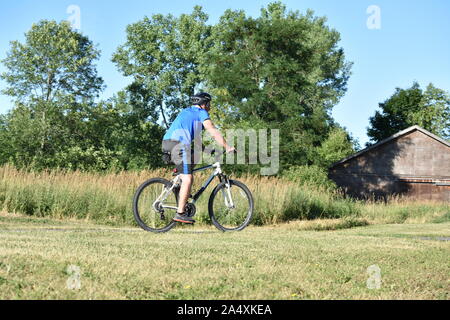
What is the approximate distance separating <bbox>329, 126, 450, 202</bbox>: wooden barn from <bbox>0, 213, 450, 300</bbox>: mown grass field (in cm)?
3671

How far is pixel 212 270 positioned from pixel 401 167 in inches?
1613

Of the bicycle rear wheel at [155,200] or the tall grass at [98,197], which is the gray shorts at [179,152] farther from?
the tall grass at [98,197]

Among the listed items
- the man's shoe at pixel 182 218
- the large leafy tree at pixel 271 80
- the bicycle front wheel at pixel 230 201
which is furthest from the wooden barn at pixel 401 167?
the man's shoe at pixel 182 218

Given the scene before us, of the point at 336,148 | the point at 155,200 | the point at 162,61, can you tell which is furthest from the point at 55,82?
the point at 155,200

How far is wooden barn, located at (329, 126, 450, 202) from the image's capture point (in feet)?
144

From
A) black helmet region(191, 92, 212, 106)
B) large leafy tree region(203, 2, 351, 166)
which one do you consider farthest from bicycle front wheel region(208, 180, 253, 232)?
large leafy tree region(203, 2, 351, 166)

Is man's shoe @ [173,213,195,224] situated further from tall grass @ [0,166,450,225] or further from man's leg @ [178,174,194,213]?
tall grass @ [0,166,450,225]

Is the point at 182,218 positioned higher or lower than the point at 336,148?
lower

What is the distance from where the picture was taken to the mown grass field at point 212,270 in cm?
477

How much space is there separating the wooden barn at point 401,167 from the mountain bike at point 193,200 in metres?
35.9

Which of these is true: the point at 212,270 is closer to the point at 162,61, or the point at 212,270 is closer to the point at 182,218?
the point at 182,218

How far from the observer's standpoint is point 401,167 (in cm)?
4416

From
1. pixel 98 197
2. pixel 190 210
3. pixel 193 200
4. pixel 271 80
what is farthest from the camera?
pixel 271 80
